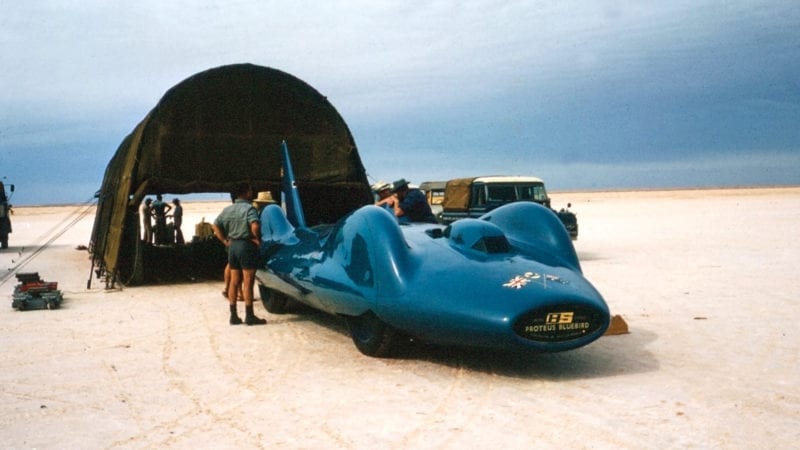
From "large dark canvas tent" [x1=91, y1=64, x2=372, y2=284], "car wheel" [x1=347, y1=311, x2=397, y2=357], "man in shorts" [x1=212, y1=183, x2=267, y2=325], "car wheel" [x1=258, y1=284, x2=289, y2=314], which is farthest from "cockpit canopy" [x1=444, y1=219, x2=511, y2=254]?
"large dark canvas tent" [x1=91, y1=64, x2=372, y2=284]

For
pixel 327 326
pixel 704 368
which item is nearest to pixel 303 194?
pixel 327 326

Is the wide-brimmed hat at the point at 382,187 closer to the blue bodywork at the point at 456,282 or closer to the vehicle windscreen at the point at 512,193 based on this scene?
the blue bodywork at the point at 456,282

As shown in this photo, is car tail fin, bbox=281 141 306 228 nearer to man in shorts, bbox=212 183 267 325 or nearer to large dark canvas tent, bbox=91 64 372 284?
man in shorts, bbox=212 183 267 325

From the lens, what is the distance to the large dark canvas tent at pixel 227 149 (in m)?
14.5

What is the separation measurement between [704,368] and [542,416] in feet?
7.48

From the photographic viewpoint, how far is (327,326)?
920cm

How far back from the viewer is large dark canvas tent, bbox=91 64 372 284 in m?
14.5

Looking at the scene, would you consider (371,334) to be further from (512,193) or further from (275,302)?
(512,193)

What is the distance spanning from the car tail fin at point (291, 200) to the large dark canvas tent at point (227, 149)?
199 cm

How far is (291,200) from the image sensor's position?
428 inches

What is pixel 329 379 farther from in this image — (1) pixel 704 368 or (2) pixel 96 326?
(2) pixel 96 326

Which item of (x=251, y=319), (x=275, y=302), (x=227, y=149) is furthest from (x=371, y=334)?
(x=227, y=149)

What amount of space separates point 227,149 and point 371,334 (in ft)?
31.7

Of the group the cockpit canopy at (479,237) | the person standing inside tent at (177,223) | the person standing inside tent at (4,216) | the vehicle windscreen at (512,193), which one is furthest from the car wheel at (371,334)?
the person standing inside tent at (4,216)
